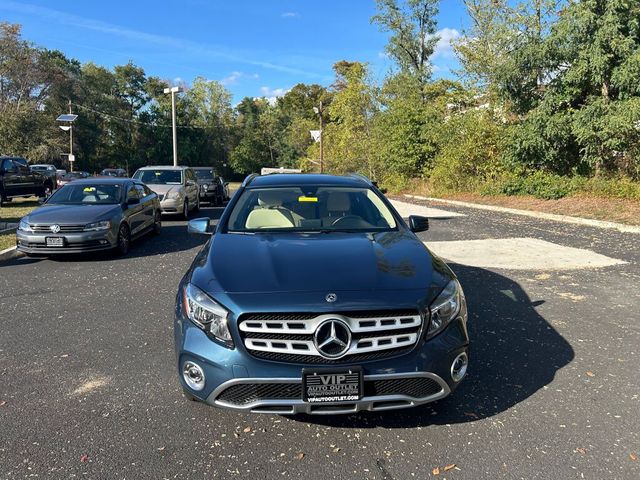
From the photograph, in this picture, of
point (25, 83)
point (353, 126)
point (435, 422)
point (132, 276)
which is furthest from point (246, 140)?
point (435, 422)

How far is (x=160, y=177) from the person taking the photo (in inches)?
651

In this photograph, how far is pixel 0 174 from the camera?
17.8 meters

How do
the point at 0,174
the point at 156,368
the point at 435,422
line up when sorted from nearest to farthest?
the point at 435,422
the point at 156,368
the point at 0,174

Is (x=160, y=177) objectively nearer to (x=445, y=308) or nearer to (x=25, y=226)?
(x=25, y=226)

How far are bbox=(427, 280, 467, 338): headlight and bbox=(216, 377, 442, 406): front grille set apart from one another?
298 mm

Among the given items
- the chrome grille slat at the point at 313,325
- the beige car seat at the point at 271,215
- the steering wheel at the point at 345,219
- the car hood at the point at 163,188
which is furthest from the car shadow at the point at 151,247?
the chrome grille slat at the point at 313,325

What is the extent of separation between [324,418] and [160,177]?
14528 millimetres

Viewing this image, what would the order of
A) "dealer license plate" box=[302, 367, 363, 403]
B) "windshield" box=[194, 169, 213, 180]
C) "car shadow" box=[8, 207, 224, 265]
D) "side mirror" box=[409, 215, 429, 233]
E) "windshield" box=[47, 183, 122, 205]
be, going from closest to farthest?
"dealer license plate" box=[302, 367, 363, 403] → "side mirror" box=[409, 215, 429, 233] → "car shadow" box=[8, 207, 224, 265] → "windshield" box=[47, 183, 122, 205] → "windshield" box=[194, 169, 213, 180]

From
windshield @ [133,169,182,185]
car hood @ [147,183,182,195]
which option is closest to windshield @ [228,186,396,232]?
car hood @ [147,183,182,195]

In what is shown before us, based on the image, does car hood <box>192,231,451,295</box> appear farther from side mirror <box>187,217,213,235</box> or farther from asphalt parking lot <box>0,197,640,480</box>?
asphalt parking lot <box>0,197,640,480</box>

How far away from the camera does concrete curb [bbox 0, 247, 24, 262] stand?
9.03 m

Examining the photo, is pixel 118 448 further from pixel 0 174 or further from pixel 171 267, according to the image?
pixel 0 174

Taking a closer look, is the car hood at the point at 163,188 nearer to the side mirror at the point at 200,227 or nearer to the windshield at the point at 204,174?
the windshield at the point at 204,174

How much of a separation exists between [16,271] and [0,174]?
11.8m
